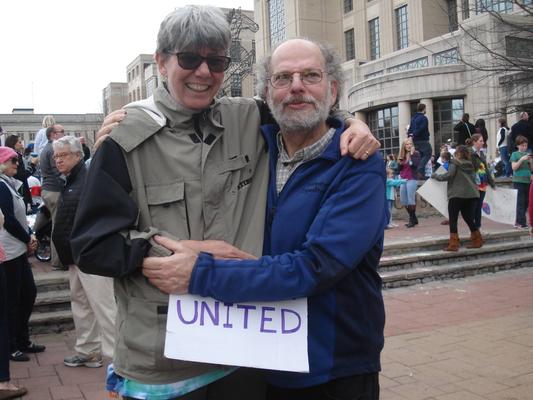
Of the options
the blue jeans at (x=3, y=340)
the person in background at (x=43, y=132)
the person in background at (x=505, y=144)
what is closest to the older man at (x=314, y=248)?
the blue jeans at (x=3, y=340)

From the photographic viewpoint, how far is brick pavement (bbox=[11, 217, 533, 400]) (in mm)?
4508

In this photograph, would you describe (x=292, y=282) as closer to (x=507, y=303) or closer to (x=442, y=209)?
(x=507, y=303)

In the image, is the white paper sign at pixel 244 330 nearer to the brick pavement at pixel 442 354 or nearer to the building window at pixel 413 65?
the brick pavement at pixel 442 354

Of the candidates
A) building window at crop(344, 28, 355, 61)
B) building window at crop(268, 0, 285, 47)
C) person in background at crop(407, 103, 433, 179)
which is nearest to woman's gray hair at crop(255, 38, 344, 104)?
person in background at crop(407, 103, 433, 179)

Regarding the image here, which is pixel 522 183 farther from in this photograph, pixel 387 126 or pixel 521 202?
pixel 387 126

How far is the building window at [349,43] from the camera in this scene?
161ft

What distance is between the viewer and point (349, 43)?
49406mm

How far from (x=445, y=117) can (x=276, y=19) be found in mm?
25568

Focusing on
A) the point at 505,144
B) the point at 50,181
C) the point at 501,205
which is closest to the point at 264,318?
the point at 50,181

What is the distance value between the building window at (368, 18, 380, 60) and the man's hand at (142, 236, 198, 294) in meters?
46.7

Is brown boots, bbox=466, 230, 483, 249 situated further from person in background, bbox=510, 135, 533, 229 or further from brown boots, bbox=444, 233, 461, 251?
person in background, bbox=510, 135, 533, 229

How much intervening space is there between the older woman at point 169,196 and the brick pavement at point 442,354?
284 centimetres

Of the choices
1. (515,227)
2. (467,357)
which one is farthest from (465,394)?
(515,227)

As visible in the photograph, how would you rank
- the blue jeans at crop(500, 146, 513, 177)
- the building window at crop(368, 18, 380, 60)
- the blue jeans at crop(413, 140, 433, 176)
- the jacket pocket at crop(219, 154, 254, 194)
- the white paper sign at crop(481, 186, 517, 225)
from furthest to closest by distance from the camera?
the building window at crop(368, 18, 380, 60), the blue jeans at crop(500, 146, 513, 177), the blue jeans at crop(413, 140, 433, 176), the white paper sign at crop(481, 186, 517, 225), the jacket pocket at crop(219, 154, 254, 194)
